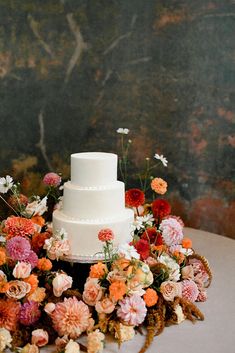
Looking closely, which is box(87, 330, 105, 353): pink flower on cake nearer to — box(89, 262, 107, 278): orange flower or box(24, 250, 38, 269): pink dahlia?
box(89, 262, 107, 278): orange flower

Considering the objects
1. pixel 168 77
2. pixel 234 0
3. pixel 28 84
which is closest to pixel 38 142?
pixel 28 84

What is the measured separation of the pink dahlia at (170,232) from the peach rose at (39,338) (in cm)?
62

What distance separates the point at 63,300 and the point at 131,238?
396 millimetres

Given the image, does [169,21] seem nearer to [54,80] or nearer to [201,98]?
[201,98]

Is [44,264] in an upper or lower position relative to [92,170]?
lower

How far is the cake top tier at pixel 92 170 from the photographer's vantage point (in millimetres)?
1849

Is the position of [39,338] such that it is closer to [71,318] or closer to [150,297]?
[71,318]

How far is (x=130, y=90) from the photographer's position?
2893 mm

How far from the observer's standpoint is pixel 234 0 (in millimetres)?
2674

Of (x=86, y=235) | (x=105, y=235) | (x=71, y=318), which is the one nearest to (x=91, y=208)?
(x=86, y=235)

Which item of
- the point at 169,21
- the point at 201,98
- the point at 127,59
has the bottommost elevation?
the point at 201,98

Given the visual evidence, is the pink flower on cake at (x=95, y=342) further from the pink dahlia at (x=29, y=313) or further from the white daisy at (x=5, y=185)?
the white daisy at (x=5, y=185)

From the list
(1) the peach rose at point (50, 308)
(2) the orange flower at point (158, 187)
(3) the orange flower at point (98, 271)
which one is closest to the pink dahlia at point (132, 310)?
(3) the orange flower at point (98, 271)

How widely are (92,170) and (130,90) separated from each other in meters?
1.15
